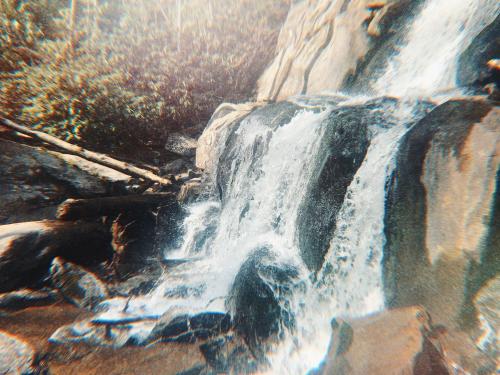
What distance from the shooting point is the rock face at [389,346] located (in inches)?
68.6

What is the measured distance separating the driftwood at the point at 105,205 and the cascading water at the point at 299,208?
958mm

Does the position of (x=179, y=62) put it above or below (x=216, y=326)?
above

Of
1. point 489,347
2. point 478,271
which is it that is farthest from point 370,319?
point 478,271

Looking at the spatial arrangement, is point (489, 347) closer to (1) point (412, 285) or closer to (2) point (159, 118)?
(1) point (412, 285)

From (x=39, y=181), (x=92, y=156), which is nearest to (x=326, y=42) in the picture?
(x=92, y=156)

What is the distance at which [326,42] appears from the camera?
5.82 meters

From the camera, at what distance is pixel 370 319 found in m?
2.32

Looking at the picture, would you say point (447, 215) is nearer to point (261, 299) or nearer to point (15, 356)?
point (261, 299)

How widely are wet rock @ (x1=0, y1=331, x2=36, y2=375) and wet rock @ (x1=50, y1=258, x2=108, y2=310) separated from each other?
2.90 feet

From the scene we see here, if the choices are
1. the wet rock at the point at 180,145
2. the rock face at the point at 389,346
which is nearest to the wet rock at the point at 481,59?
the rock face at the point at 389,346

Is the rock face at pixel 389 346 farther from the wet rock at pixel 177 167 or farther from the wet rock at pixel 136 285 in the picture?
the wet rock at pixel 177 167

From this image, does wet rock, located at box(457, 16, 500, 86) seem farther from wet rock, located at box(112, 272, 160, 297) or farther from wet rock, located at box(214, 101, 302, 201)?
wet rock, located at box(112, 272, 160, 297)

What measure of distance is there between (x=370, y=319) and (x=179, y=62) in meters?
7.71

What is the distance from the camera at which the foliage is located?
5211mm
